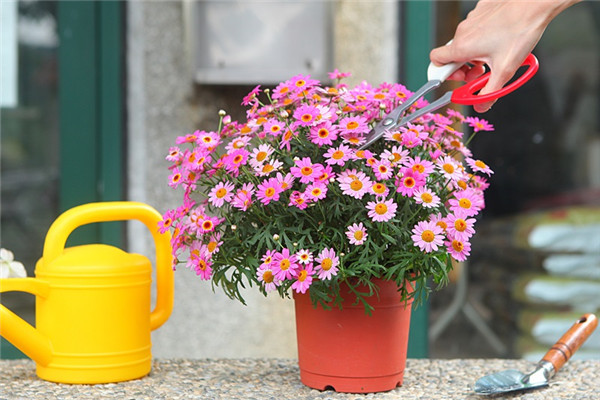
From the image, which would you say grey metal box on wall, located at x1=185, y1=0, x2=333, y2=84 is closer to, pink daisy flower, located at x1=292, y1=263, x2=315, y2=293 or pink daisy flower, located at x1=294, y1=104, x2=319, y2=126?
pink daisy flower, located at x1=294, y1=104, x2=319, y2=126

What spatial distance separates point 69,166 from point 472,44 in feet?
5.44

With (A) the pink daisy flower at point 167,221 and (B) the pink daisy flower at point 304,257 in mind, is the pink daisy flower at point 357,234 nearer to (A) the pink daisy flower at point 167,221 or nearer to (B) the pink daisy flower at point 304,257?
(B) the pink daisy flower at point 304,257

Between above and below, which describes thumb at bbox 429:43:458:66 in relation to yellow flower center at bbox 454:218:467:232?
above

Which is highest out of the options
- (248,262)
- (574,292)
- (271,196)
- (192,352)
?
(271,196)

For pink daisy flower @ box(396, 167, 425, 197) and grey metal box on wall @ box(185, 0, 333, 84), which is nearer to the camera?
pink daisy flower @ box(396, 167, 425, 197)

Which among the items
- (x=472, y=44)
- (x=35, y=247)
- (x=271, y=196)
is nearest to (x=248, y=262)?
(x=271, y=196)

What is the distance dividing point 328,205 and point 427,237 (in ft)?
0.51

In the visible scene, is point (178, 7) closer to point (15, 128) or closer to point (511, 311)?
point (15, 128)

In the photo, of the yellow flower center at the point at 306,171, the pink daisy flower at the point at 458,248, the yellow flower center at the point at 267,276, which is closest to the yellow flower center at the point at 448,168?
the pink daisy flower at the point at 458,248

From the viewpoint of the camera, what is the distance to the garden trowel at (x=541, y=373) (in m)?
1.28

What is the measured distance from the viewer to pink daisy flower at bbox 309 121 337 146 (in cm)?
119

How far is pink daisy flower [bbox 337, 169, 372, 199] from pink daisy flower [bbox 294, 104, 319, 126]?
103 millimetres

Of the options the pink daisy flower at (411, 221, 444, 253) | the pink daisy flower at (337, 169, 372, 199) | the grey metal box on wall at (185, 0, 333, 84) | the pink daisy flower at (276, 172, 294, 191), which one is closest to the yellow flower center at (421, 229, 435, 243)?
the pink daisy flower at (411, 221, 444, 253)

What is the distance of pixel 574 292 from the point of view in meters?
2.54
